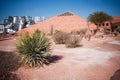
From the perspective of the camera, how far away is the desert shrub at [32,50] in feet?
23.9

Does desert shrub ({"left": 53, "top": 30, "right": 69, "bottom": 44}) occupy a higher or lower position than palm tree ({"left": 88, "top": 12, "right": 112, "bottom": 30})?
lower

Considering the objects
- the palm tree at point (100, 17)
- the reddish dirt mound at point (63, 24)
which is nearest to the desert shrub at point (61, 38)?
the palm tree at point (100, 17)

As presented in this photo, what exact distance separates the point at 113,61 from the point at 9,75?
5788mm

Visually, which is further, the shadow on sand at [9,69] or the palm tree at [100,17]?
the palm tree at [100,17]

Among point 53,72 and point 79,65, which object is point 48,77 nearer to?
point 53,72

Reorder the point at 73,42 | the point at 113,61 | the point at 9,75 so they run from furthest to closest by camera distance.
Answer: the point at 73,42 → the point at 113,61 → the point at 9,75

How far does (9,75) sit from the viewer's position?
20.1 feet

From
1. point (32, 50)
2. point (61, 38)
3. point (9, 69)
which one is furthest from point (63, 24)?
point (9, 69)

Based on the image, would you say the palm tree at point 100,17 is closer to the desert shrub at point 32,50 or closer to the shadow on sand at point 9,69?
the desert shrub at point 32,50

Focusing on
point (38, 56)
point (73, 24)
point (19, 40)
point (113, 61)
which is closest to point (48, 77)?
point (38, 56)

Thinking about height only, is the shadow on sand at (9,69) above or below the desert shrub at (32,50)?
below

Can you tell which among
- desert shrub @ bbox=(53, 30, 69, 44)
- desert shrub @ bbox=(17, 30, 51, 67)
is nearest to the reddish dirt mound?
desert shrub @ bbox=(53, 30, 69, 44)

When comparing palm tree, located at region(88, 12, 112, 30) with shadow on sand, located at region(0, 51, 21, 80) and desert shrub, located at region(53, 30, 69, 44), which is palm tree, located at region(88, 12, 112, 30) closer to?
desert shrub, located at region(53, 30, 69, 44)

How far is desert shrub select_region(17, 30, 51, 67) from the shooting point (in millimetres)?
7289
